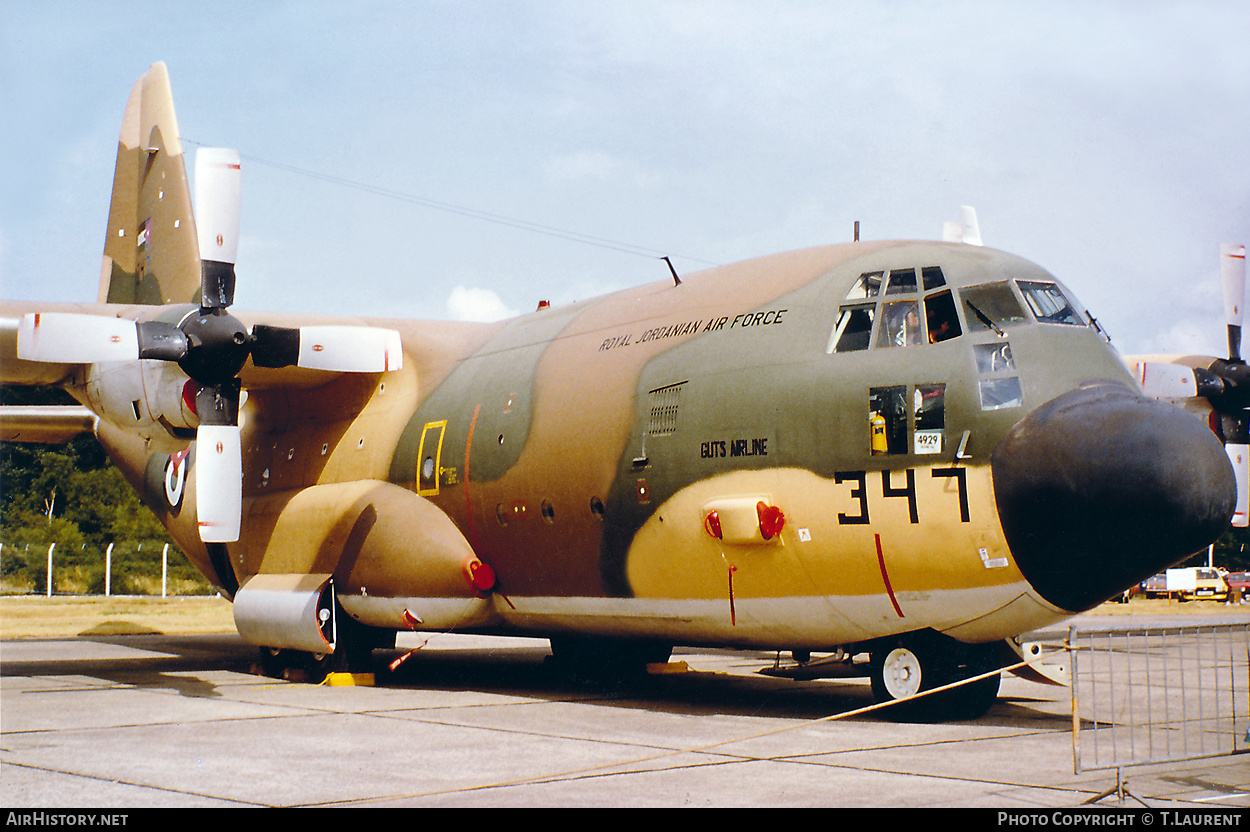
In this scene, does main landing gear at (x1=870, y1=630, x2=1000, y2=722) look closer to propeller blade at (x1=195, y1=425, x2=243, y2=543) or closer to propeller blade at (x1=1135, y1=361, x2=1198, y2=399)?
propeller blade at (x1=1135, y1=361, x2=1198, y2=399)

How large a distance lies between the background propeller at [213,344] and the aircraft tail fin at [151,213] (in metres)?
5.12

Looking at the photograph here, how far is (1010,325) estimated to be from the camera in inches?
417

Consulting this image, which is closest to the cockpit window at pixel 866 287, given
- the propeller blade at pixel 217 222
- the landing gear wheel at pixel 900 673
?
the landing gear wheel at pixel 900 673

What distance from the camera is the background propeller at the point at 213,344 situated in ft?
44.4

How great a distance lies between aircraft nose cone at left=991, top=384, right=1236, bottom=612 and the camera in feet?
31.1

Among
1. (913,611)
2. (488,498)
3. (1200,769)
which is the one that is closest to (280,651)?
(488,498)

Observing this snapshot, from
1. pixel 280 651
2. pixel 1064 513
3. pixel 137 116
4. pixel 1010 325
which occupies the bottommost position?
pixel 280 651

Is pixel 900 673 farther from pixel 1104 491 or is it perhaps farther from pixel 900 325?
pixel 900 325

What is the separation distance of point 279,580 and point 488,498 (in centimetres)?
426

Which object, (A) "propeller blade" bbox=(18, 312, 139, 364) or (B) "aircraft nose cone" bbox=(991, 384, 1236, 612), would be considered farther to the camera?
(A) "propeller blade" bbox=(18, 312, 139, 364)

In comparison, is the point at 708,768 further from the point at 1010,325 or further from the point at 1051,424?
the point at 1010,325

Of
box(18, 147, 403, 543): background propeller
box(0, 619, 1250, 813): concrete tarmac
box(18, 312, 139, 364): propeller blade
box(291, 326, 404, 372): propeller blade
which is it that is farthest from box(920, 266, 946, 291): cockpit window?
box(18, 312, 139, 364): propeller blade

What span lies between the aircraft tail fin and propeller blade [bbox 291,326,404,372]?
5251mm

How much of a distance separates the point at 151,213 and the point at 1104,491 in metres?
17.1
